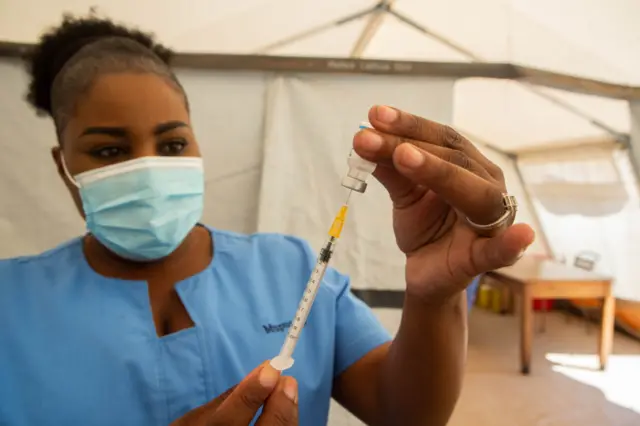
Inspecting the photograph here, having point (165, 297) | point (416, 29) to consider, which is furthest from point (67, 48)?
point (416, 29)

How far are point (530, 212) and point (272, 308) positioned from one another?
2.66m

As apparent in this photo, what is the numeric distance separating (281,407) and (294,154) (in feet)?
2.97

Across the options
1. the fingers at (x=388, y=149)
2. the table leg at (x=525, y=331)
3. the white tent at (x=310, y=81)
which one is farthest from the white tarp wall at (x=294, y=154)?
the table leg at (x=525, y=331)

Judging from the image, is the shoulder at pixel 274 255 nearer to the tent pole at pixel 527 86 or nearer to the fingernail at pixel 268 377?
the fingernail at pixel 268 377

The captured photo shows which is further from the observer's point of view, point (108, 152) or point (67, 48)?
point (67, 48)

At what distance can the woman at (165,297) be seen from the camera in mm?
569

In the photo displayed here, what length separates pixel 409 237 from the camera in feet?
1.72

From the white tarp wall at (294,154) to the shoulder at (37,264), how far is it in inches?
20.2

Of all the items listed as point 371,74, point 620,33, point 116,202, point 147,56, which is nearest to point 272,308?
point 116,202

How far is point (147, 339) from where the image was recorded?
0.67 metres

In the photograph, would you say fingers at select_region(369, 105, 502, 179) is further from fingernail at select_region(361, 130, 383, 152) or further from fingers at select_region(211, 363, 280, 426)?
fingers at select_region(211, 363, 280, 426)

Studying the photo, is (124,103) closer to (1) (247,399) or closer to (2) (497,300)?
(1) (247,399)

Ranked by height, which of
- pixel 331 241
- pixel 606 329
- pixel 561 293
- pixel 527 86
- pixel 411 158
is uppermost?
pixel 527 86

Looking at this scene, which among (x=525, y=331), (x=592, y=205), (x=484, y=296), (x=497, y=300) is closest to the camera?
(x=525, y=331)
